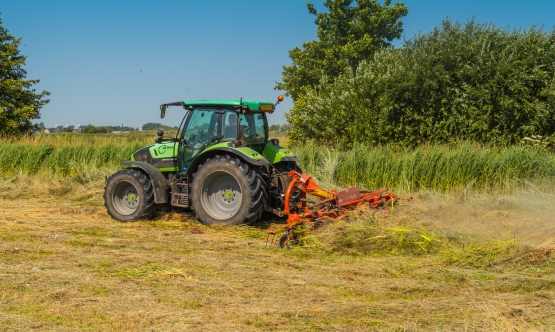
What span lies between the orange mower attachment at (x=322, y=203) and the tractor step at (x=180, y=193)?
1.78m

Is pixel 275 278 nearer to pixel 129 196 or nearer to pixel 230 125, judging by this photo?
pixel 230 125

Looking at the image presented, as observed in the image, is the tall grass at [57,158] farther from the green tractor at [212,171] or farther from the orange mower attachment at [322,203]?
the orange mower attachment at [322,203]

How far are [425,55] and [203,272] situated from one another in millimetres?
12764

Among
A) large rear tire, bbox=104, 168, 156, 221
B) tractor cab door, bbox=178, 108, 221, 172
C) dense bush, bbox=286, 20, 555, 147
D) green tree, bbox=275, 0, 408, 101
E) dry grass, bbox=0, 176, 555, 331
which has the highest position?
green tree, bbox=275, 0, 408, 101

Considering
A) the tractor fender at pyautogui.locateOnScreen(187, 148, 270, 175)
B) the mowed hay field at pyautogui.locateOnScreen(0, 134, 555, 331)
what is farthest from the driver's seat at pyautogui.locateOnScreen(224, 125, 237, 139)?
the mowed hay field at pyautogui.locateOnScreen(0, 134, 555, 331)

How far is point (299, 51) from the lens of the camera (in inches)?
1213

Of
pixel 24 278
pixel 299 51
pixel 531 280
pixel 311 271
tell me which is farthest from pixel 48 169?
pixel 299 51

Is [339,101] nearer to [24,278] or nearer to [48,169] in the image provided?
[48,169]

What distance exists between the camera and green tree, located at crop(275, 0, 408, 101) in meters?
29.4

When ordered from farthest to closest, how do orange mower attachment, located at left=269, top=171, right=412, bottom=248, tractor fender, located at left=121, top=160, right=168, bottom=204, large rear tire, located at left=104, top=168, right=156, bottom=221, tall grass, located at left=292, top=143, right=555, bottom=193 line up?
tall grass, located at left=292, top=143, right=555, bottom=193 → large rear tire, located at left=104, top=168, right=156, bottom=221 → tractor fender, located at left=121, top=160, right=168, bottom=204 → orange mower attachment, located at left=269, top=171, right=412, bottom=248

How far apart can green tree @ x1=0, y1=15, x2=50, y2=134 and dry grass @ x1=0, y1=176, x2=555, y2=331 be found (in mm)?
22616

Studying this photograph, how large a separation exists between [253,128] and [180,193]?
1572 millimetres

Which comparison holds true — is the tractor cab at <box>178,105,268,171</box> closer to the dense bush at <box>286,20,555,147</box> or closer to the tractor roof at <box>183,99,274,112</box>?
the tractor roof at <box>183,99,274,112</box>

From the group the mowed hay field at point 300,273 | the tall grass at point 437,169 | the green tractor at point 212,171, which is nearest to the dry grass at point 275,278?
the mowed hay field at point 300,273
